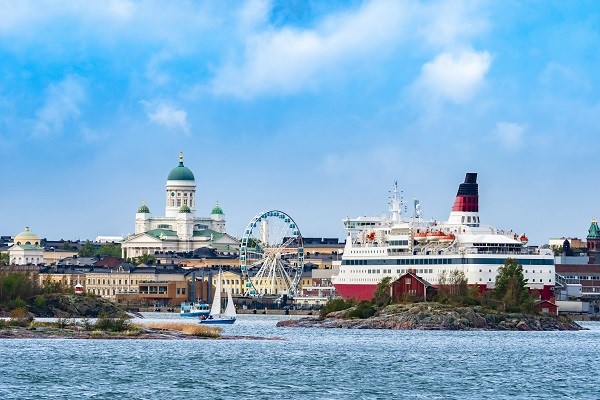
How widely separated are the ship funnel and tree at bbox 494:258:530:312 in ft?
70.0

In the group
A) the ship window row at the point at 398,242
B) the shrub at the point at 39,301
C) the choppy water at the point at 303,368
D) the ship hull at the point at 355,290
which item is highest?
the ship window row at the point at 398,242

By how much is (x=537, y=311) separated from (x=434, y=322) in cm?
1084

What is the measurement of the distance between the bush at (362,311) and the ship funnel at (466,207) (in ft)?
92.6

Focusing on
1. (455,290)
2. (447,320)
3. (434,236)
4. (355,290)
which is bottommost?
(447,320)

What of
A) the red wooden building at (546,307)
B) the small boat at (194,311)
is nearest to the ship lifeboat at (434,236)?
the red wooden building at (546,307)

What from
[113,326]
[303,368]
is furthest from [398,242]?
[303,368]

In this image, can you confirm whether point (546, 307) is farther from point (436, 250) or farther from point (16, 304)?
point (16, 304)

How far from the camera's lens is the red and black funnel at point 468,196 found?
16388 centimetres

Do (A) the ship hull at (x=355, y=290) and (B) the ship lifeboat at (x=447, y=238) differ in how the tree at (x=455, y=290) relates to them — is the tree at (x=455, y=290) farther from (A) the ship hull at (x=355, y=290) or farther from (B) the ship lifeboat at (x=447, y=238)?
(A) the ship hull at (x=355, y=290)

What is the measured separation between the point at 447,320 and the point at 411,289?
855 centimetres

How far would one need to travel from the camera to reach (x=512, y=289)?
5344 inches

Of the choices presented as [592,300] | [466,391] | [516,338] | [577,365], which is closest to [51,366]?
[466,391]

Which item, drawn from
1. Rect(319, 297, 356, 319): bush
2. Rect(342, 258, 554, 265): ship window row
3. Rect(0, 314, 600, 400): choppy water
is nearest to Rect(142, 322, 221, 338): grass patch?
Rect(0, 314, 600, 400): choppy water

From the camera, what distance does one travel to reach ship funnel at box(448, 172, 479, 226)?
6417 inches
